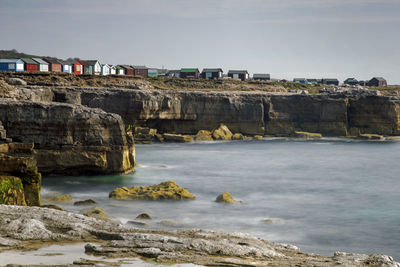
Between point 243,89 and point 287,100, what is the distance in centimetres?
2705

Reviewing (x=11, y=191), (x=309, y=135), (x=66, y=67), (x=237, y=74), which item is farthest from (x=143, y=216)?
(x=237, y=74)

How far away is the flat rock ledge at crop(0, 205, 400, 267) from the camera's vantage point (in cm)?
1454

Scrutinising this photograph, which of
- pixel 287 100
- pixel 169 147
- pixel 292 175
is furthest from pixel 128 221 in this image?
pixel 287 100

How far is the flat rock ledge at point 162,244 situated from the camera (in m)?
14.5

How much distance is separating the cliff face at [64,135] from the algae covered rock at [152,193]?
5.60 meters

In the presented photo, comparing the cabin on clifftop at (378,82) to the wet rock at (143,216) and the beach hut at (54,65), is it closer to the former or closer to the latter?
the beach hut at (54,65)

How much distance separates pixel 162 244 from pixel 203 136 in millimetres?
63321

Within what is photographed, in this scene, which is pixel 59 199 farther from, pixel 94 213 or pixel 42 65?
pixel 42 65

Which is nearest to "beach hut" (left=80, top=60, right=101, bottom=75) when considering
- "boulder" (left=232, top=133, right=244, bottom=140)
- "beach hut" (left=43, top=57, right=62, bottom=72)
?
"beach hut" (left=43, top=57, right=62, bottom=72)

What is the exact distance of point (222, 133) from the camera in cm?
8175

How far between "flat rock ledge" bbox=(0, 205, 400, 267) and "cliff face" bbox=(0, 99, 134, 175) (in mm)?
19874

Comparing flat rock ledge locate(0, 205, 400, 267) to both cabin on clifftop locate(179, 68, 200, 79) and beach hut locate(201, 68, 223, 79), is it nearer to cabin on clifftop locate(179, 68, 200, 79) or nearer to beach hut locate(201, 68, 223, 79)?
beach hut locate(201, 68, 223, 79)

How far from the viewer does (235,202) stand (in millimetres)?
34031

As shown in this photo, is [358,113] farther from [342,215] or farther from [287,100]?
[342,215]
